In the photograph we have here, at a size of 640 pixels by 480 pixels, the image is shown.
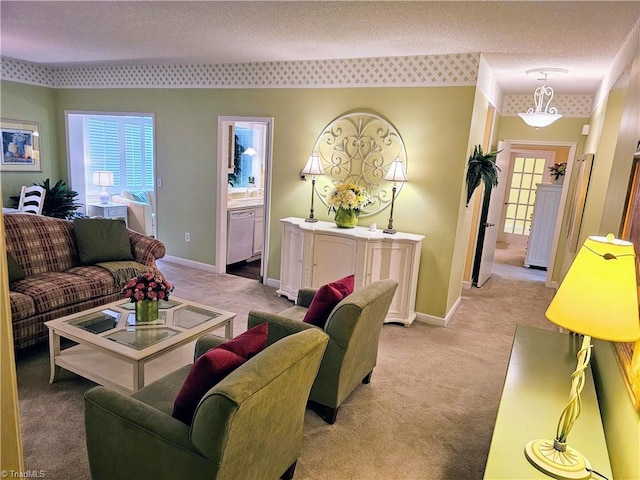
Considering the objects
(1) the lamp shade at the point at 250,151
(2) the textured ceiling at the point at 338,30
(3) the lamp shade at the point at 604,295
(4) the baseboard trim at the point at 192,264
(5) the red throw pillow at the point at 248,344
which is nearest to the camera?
(3) the lamp shade at the point at 604,295

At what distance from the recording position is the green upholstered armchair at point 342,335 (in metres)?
2.39

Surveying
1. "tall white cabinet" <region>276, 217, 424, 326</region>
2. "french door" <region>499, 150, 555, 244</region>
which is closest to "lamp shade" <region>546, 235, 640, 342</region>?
"tall white cabinet" <region>276, 217, 424, 326</region>

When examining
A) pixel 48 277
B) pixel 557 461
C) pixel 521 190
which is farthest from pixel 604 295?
pixel 521 190

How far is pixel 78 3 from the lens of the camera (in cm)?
303

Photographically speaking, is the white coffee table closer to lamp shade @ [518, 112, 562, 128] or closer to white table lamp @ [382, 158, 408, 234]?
white table lamp @ [382, 158, 408, 234]

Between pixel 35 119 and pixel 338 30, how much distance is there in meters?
5.33

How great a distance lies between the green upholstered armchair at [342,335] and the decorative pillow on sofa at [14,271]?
6.94ft

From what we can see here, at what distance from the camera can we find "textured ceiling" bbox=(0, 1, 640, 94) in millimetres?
2680

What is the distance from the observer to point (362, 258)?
13.2 ft

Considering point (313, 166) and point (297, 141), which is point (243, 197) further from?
point (313, 166)

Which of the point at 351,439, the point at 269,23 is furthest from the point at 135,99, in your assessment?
the point at 351,439

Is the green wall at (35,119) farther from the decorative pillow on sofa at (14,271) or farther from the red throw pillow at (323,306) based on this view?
the red throw pillow at (323,306)

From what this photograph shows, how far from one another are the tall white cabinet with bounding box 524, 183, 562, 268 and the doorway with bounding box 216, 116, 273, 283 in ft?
15.2

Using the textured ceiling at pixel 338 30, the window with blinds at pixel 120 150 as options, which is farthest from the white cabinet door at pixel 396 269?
the window with blinds at pixel 120 150
